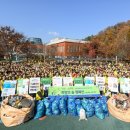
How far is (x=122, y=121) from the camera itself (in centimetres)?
902

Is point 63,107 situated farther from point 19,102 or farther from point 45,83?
point 45,83

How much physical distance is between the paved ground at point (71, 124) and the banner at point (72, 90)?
175 cm

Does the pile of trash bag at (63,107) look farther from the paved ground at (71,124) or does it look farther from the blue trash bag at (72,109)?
the paved ground at (71,124)

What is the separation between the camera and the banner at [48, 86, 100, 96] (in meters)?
10.8

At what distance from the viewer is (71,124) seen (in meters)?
8.67

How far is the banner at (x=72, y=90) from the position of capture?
10.8 m

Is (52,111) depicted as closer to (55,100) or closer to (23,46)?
(55,100)

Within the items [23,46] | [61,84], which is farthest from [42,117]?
[23,46]

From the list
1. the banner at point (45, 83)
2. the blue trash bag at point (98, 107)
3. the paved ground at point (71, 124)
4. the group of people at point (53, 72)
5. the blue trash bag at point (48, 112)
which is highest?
the group of people at point (53, 72)

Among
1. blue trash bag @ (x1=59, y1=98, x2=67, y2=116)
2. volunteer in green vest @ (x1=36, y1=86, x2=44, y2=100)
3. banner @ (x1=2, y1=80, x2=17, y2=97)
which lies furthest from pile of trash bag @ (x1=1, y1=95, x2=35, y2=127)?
banner @ (x1=2, y1=80, x2=17, y2=97)

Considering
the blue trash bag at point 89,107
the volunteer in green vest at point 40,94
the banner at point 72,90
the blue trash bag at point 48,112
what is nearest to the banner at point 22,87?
the volunteer in green vest at point 40,94

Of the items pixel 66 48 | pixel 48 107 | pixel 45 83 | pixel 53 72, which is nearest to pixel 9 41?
pixel 53 72

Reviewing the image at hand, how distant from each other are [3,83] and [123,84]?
6.07 m

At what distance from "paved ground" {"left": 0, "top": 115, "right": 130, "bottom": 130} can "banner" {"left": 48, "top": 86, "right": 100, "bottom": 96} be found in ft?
5.73
